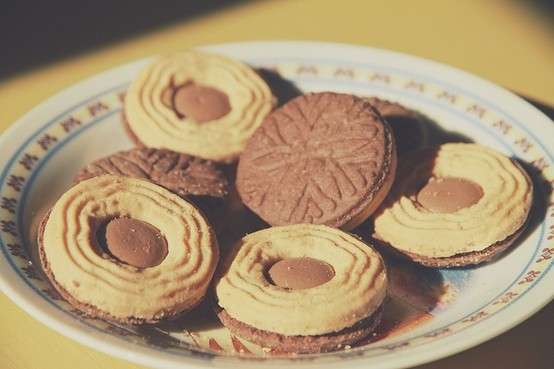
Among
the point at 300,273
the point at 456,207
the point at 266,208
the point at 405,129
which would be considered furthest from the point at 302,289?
the point at 405,129

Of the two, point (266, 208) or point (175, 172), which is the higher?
point (175, 172)

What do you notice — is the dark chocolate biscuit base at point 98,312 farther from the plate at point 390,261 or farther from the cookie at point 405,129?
the cookie at point 405,129

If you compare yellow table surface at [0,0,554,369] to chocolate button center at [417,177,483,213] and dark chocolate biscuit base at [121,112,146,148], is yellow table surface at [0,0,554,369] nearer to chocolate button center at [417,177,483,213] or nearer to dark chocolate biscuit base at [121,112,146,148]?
dark chocolate biscuit base at [121,112,146,148]

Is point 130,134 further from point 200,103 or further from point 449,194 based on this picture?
point 449,194

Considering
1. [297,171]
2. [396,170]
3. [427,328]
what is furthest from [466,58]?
[427,328]

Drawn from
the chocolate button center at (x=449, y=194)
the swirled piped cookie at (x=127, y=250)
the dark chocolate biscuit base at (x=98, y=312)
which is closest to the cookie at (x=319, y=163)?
the chocolate button center at (x=449, y=194)

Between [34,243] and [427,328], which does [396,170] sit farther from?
[34,243]
